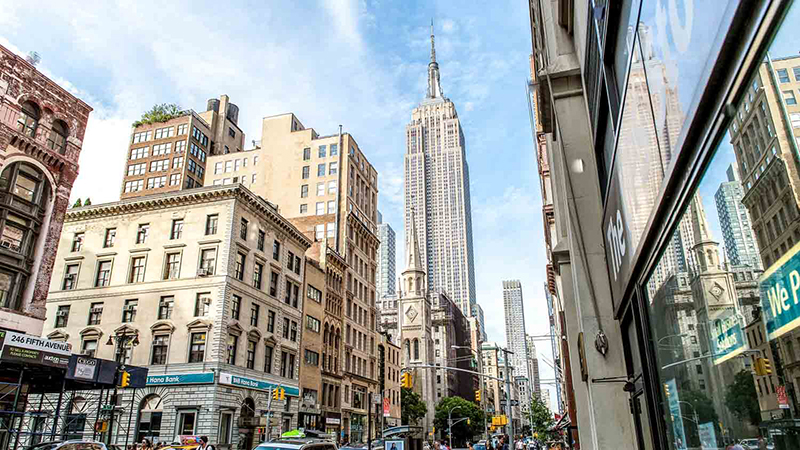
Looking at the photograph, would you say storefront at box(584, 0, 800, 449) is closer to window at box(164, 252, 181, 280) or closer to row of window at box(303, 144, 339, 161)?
window at box(164, 252, 181, 280)

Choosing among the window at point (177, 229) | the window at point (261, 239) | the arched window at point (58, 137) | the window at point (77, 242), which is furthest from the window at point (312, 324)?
the arched window at point (58, 137)

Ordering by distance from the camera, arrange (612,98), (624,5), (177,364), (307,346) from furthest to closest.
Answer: (307,346) < (177,364) < (612,98) < (624,5)

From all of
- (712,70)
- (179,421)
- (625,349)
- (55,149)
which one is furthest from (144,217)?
(712,70)

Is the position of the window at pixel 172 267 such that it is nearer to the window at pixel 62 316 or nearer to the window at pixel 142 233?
the window at pixel 142 233

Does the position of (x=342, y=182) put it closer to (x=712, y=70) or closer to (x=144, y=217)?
(x=144, y=217)

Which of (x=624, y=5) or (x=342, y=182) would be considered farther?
(x=342, y=182)

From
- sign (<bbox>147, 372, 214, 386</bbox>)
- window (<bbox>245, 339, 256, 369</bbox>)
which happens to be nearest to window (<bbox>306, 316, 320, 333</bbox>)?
window (<bbox>245, 339, 256, 369</bbox>)

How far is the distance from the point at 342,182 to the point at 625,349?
2337 inches

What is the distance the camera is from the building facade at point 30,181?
32.3 m

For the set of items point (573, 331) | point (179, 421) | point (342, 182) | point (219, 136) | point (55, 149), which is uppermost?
point (219, 136)

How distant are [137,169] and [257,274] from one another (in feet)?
145

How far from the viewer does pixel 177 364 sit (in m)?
40.0

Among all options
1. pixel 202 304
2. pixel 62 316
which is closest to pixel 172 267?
pixel 202 304

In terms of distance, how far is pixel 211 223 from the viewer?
44562 millimetres
